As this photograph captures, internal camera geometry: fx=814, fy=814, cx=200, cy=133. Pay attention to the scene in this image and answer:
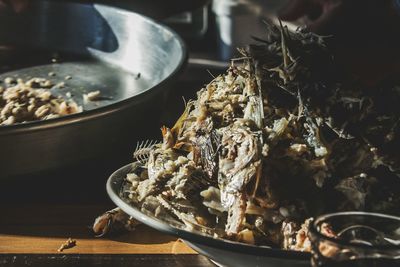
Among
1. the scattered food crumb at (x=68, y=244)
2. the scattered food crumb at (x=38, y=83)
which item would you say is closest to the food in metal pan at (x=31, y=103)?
the scattered food crumb at (x=38, y=83)

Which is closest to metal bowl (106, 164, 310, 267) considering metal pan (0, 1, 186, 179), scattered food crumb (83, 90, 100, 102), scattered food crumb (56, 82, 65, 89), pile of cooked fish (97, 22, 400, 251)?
pile of cooked fish (97, 22, 400, 251)


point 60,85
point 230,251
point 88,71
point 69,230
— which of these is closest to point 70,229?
point 69,230

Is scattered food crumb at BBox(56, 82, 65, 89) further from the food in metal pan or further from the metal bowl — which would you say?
the metal bowl

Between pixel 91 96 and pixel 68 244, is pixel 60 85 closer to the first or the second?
pixel 91 96

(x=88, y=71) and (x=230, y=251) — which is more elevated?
(x=230, y=251)

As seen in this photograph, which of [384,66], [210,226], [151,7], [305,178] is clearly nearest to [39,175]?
[210,226]

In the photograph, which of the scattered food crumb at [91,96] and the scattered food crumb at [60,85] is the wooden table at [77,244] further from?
the scattered food crumb at [60,85]
